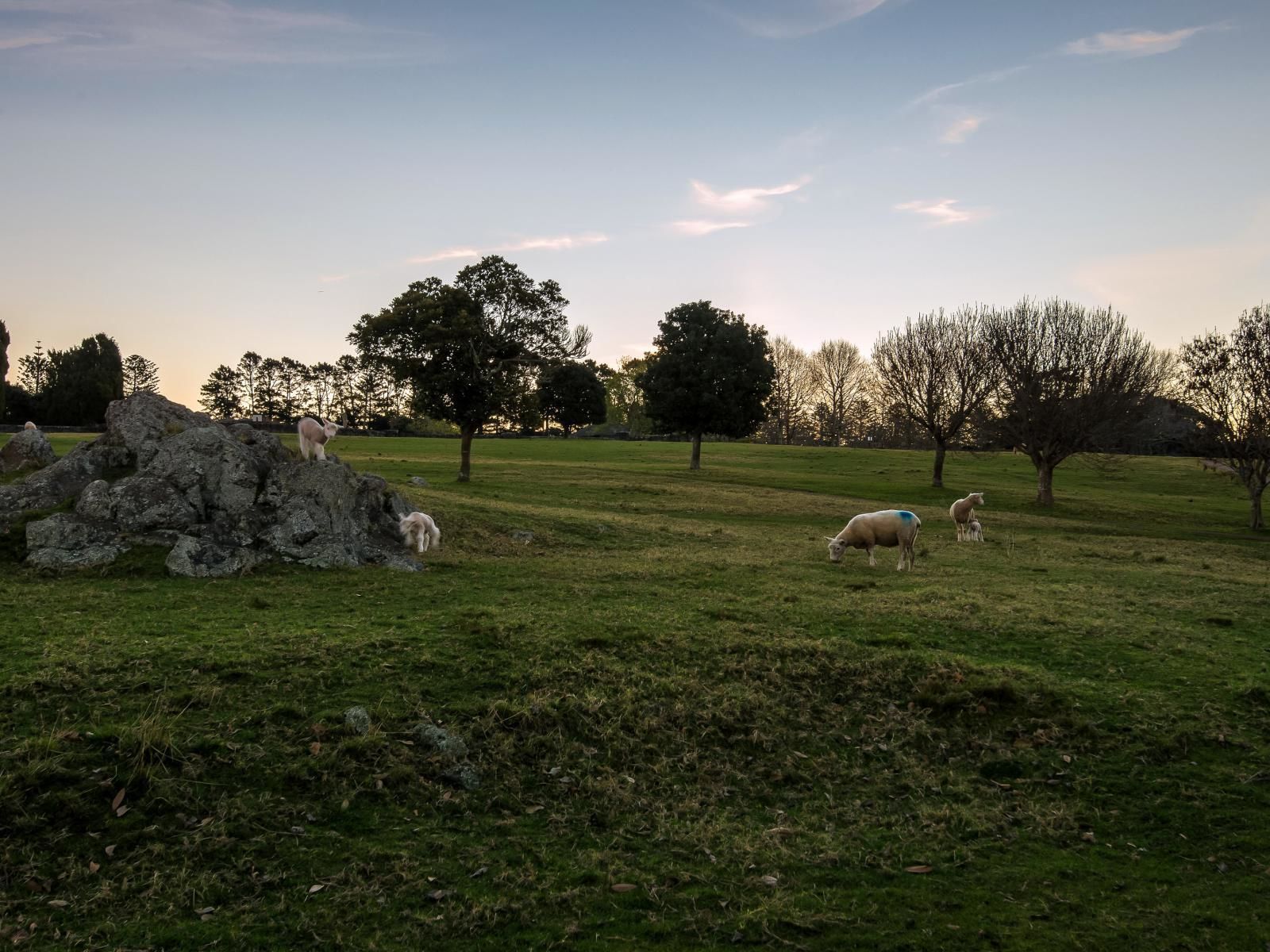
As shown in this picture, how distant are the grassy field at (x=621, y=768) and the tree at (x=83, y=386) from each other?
105213 mm

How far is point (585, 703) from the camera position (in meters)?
10.2

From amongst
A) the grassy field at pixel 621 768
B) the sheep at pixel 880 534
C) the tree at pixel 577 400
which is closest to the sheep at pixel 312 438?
the grassy field at pixel 621 768

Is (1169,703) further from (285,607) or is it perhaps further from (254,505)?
(254,505)

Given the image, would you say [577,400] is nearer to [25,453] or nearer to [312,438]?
[25,453]

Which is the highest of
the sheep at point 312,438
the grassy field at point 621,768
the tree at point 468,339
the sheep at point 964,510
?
the tree at point 468,339

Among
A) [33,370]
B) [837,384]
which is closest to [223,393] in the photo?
[33,370]

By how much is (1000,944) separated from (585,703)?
5266 millimetres

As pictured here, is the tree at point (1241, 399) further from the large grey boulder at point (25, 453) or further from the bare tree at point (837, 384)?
the bare tree at point (837, 384)

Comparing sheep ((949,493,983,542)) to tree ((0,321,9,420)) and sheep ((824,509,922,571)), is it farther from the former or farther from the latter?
tree ((0,321,9,420))

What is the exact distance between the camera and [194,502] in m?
16.9

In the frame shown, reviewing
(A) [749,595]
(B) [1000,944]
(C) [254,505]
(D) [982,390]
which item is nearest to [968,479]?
(D) [982,390]

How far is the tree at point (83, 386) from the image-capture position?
10212cm

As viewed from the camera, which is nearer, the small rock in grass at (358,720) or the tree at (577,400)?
the small rock in grass at (358,720)

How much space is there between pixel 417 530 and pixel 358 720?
10750 millimetres
